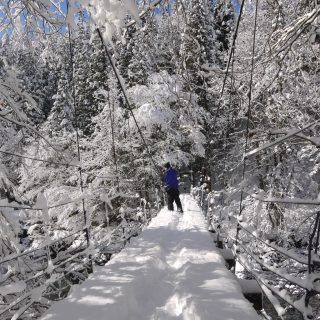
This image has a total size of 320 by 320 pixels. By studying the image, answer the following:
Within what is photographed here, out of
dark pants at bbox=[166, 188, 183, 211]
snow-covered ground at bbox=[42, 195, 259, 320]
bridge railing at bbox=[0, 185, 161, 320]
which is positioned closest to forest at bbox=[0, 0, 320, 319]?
bridge railing at bbox=[0, 185, 161, 320]

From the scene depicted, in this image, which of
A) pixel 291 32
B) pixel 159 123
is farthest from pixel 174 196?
pixel 159 123

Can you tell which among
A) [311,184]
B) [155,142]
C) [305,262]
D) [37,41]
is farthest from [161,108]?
[305,262]

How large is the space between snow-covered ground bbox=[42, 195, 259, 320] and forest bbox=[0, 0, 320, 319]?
1.02ft

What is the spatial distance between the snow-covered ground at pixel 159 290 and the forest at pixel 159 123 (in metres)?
0.31

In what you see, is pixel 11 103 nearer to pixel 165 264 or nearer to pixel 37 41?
pixel 37 41

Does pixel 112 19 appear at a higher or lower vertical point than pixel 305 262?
higher

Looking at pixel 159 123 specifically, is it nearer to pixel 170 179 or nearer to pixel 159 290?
pixel 170 179

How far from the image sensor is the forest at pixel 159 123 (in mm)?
3195

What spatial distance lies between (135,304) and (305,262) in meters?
1.96

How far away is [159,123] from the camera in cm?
2252

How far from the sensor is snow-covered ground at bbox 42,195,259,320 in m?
3.16

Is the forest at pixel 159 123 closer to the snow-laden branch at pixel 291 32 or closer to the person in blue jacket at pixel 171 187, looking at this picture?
the snow-laden branch at pixel 291 32

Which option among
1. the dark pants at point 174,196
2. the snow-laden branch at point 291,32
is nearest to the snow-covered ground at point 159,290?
the snow-laden branch at point 291,32

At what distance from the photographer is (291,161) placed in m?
14.7
